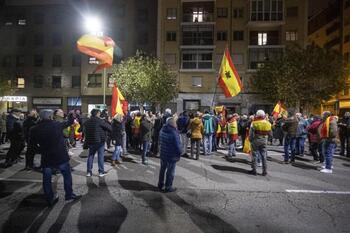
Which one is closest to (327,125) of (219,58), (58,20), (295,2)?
(219,58)

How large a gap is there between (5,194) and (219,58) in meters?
36.2

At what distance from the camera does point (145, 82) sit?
36.1 m

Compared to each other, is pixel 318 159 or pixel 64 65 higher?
pixel 64 65

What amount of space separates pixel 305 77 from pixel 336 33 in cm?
2166

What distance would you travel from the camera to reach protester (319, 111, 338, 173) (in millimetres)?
10484

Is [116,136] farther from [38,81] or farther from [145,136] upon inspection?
[38,81]

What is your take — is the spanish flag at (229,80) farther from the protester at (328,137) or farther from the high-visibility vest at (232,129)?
the protester at (328,137)

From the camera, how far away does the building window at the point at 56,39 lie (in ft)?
153

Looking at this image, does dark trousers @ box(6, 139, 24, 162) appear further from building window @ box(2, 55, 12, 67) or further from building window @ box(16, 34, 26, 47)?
building window @ box(16, 34, 26, 47)

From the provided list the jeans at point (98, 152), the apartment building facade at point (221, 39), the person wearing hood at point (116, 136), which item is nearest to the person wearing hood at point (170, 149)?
the jeans at point (98, 152)

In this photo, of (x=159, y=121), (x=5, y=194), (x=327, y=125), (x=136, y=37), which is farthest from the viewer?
(x=136, y=37)

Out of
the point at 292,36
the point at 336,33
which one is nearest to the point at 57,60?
the point at 292,36

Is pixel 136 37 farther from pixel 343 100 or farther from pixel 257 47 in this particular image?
pixel 343 100

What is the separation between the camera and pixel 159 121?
14.4m
